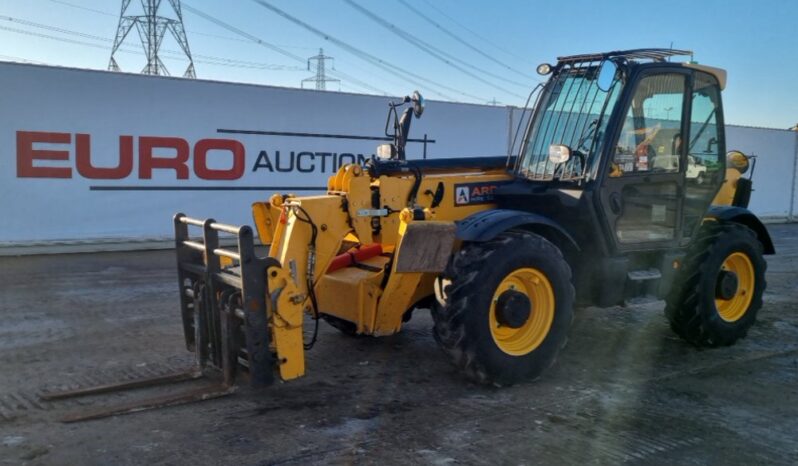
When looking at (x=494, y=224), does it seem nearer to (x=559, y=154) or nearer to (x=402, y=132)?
(x=559, y=154)

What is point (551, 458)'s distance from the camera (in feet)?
12.9

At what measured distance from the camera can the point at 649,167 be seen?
5867 millimetres

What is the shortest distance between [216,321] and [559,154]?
2750mm

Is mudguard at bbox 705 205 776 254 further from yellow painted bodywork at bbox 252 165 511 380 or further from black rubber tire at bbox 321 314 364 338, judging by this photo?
black rubber tire at bbox 321 314 364 338

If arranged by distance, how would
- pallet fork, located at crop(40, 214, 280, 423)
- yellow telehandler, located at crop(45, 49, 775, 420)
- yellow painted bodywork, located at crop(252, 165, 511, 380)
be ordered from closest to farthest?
1. pallet fork, located at crop(40, 214, 280, 423)
2. yellow painted bodywork, located at crop(252, 165, 511, 380)
3. yellow telehandler, located at crop(45, 49, 775, 420)

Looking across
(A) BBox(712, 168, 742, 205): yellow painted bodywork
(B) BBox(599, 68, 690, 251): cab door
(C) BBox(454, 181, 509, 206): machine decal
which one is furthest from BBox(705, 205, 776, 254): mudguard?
(C) BBox(454, 181, 509, 206): machine decal

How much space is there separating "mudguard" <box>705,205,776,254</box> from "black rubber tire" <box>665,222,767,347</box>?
91mm

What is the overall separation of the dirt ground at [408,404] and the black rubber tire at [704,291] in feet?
0.51

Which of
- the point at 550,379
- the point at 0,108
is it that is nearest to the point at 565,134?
the point at 550,379

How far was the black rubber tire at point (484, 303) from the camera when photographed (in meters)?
4.79

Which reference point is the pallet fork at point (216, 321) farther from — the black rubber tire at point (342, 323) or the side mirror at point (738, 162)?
the side mirror at point (738, 162)

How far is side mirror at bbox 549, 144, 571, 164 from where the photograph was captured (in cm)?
531

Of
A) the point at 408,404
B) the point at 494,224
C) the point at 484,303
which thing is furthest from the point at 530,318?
the point at 408,404

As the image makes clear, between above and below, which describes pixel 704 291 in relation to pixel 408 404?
above
